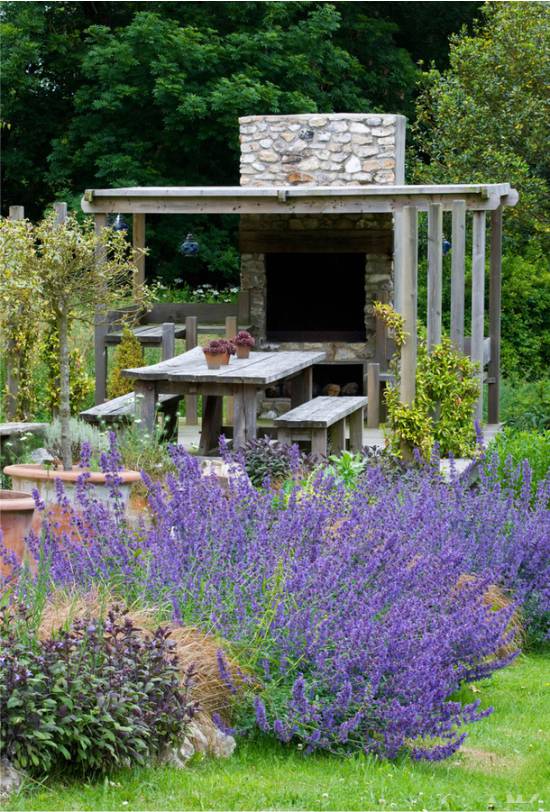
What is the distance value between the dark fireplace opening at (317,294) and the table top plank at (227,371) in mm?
4391

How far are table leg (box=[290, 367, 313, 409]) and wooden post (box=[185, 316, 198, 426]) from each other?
190cm

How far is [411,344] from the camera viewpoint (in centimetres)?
889

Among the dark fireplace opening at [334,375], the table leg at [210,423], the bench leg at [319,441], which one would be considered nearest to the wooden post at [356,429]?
the table leg at [210,423]

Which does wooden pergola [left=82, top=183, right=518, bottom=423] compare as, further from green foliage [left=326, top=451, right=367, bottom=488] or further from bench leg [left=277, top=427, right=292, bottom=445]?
green foliage [left=326, top=451, right=367, bottom=488]

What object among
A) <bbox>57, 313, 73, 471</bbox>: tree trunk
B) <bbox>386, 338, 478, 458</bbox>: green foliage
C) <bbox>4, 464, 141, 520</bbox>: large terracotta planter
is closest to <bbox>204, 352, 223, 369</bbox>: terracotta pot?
<bbox>386, 338, 478, 458</bbox>: green foliage

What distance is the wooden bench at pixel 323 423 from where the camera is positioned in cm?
939

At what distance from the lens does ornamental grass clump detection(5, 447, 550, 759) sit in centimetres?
427

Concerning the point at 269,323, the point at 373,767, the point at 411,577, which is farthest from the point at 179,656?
the point at 269,323

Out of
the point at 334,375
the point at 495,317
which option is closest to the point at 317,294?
the point at 334,375

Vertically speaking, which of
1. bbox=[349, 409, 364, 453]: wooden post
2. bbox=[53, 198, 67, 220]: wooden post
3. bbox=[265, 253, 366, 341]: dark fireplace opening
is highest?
bbox=[53, 198, 67, 220]: wooden post

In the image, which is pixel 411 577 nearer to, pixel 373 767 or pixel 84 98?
pixel 373 767

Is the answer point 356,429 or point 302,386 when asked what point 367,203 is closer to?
point 302,386

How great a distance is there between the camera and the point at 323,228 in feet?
47.9

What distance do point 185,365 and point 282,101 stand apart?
11.4m
